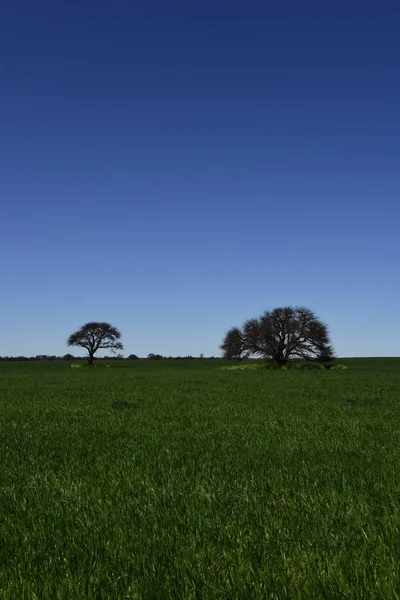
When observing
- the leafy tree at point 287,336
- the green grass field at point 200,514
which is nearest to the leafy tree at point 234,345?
the leafy tree at point 287,336

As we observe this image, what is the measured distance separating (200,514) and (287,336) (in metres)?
79.4

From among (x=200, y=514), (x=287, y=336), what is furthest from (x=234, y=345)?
(x=200, y=514)

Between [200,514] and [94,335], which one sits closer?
[200,514]

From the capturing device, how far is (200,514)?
214 inches

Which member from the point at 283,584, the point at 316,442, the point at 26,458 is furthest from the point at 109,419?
the point at 283,584

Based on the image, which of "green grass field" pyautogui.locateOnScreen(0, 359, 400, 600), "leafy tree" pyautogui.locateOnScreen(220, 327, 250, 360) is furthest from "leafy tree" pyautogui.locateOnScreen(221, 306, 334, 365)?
"green grass field" pyautogui.locateOnScreen(0, 359, 400, 600)

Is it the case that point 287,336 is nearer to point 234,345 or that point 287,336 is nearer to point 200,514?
point 234,345

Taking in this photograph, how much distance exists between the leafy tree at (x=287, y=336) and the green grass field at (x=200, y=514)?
71838 millimetres

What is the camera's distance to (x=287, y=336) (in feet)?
274

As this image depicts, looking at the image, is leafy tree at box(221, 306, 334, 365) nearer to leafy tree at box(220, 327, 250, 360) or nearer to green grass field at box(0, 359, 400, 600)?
leafy tree at box(220, 327, 250, 360)

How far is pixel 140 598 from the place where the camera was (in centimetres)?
361

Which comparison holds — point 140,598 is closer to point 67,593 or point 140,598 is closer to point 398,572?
point 67,593

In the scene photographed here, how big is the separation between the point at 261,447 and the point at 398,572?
5858 mm

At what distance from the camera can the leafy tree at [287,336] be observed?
268 feet
